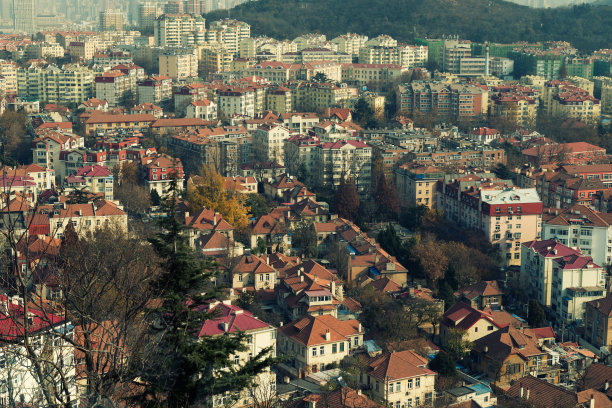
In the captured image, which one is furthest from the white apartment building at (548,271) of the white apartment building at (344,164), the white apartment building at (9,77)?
the white apartment building at (9,77)

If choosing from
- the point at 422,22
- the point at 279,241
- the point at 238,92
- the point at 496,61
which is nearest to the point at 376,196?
the point at 279,241

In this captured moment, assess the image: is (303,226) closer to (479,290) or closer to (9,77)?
(479,290)

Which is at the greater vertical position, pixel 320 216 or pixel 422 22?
pixel 422 22

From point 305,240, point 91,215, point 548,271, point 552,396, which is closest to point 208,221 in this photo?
point 305,240

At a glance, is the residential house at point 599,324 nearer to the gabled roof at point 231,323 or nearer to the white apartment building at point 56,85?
the gabled roof at point 231,323

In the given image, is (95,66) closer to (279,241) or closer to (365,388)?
(279,241)

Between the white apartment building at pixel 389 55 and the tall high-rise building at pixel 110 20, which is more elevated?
the tall high-rise building at pixel 110 20

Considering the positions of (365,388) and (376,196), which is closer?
(365,388)
